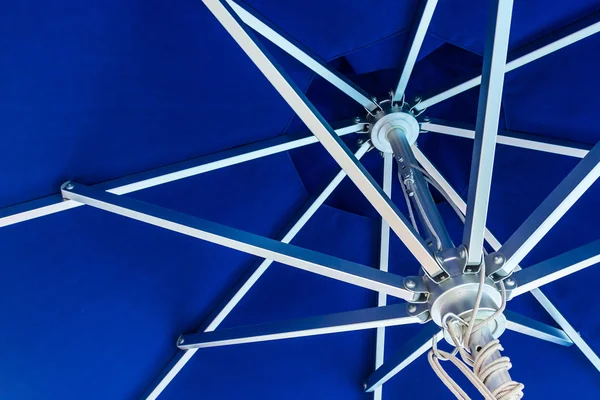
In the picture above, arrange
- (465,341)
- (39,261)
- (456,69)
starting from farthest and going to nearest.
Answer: (456,69) → (39,261) → (465,341)

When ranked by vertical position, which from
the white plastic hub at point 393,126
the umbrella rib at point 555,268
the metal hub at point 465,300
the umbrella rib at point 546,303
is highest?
the white plastic hub at point 393,126

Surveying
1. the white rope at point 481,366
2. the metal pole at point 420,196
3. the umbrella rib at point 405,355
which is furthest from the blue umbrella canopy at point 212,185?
the white rope at point 481,366

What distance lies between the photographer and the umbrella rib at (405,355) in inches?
93.9

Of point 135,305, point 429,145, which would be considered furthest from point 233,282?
point 429,145

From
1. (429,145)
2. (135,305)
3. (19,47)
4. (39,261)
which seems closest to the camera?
(19,47)

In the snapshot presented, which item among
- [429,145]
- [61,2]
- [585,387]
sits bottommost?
[585,387]

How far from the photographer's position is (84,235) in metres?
2.44

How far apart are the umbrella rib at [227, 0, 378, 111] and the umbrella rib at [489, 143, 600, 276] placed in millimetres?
1185

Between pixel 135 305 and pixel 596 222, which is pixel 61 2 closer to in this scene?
pixel 135 305

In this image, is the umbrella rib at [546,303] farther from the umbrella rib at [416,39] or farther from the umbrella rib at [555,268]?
the umbrella rib at [555,268]

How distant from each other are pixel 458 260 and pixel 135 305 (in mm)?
1576

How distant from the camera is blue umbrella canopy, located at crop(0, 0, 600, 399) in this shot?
7.06 ft

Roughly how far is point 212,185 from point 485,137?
1.50 metres

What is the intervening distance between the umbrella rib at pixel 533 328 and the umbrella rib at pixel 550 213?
20.5 inches
